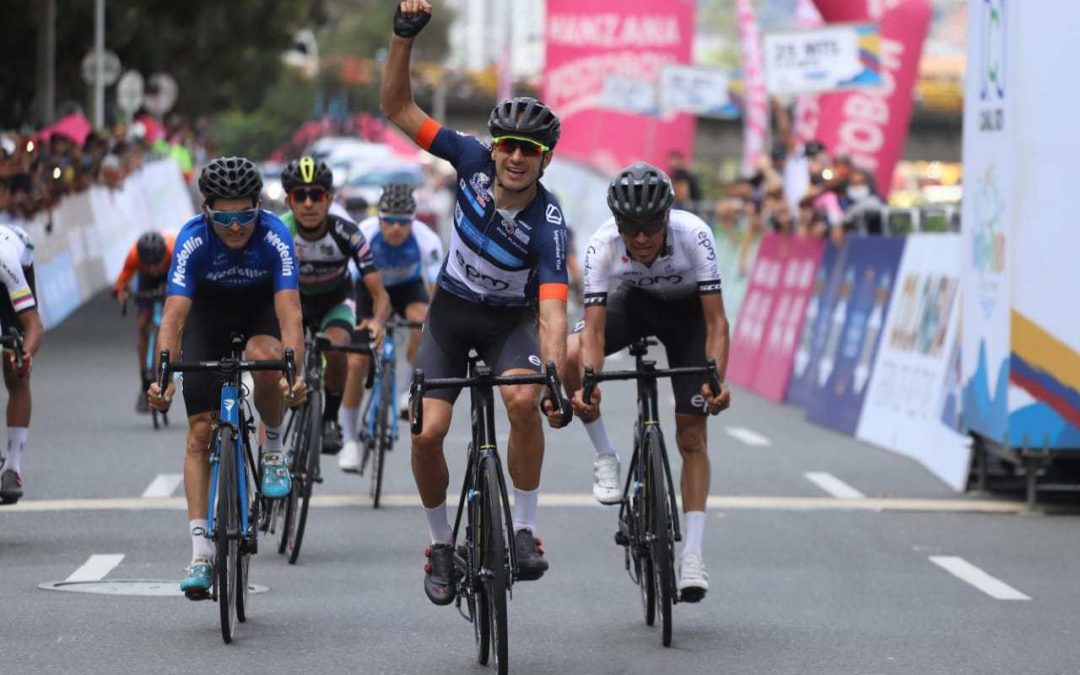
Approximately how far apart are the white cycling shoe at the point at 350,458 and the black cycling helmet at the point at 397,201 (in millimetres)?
1693

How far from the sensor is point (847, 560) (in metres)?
12.0

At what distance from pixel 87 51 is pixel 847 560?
43763 millimetres

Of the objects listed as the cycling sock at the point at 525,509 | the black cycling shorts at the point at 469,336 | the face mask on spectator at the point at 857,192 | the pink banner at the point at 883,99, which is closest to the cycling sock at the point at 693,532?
the cycling sock at the point at 525,509

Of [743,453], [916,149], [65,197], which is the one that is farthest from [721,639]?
[916,149]

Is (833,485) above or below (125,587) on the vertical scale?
below

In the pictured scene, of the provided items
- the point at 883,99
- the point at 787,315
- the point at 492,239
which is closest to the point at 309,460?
the point at 492,239

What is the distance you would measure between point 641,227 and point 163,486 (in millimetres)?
6046

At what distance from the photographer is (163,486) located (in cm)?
1477

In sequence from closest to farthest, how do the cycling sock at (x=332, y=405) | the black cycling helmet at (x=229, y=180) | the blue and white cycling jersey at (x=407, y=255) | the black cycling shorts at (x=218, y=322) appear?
the black cycling helmet at (x=229, y=180), the black cycling shorts at (x=218, y=322), the cycling sock at (x=332, y=405), the blue and white cycling jersey at (x=407, y=255)

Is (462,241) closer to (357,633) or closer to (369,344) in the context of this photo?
(357,633)

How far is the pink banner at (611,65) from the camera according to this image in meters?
41.4

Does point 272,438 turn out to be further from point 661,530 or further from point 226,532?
point 661,530

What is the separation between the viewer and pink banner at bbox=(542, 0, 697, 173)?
41.4 meters

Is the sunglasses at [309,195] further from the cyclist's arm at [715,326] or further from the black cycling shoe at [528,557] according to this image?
the black cycling shoe at [528,557]
